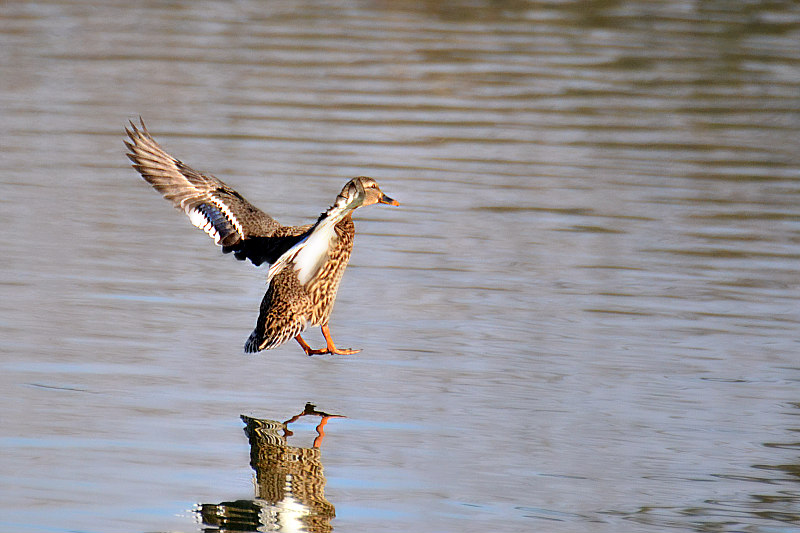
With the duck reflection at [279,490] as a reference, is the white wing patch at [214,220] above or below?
above

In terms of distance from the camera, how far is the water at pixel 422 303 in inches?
205

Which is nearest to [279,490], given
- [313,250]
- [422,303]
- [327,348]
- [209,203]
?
[313,250]

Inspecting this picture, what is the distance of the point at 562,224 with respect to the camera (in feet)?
32.2

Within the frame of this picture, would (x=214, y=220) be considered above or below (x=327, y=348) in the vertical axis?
above

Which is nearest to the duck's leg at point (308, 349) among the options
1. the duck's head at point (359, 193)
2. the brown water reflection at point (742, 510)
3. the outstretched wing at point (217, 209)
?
the outstretched wing at point (217, 209)

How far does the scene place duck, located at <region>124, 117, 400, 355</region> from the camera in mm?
6121

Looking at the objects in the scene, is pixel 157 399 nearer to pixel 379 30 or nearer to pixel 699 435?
pixel 699 435

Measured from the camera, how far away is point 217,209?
22.3 feet

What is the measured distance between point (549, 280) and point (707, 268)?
116 cm

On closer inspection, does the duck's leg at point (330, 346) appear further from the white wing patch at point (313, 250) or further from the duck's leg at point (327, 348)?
the white wing patch at point (313, 250)

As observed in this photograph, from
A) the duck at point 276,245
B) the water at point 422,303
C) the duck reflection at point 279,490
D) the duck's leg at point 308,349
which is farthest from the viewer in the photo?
the duck's leg at point 308,349

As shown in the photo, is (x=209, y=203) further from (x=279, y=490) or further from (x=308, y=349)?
(x=279, y=490)

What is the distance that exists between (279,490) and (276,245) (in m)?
1.64

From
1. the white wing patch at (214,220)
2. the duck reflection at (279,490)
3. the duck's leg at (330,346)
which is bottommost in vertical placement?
the duck reflection at (279,490)
